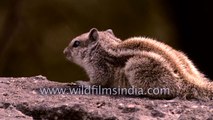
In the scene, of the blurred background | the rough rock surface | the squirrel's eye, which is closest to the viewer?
the rough rock surface

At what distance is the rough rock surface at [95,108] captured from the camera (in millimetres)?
4133

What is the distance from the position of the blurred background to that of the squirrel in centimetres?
396

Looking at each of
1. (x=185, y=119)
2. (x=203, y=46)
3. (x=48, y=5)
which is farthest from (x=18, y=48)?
(x=185, y=119)

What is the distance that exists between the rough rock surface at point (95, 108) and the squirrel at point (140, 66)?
14cm

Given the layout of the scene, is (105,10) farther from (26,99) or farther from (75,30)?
(26,99)

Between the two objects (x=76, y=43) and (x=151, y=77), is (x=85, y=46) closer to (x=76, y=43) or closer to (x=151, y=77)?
(x=76, y=43)

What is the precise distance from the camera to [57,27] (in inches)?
365

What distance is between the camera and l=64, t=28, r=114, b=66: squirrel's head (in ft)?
17.0

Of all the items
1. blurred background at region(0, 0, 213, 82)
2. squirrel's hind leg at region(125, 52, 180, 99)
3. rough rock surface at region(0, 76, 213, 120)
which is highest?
blurred background at region(0, 0, 213, 82)

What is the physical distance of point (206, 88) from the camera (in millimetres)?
4660

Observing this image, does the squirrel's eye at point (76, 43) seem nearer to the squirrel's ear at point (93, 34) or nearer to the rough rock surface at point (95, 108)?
the squirrel's ear at point (93, 34)

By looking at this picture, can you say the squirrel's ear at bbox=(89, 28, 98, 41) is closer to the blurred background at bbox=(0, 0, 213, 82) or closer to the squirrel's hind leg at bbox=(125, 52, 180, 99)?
the squirrel's hind leg at bbox=(125, 52, 180, 99)

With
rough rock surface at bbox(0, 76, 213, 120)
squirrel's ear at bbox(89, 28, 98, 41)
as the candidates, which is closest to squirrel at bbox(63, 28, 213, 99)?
squirrel's ear at bbox(89, 28, 98, 41)

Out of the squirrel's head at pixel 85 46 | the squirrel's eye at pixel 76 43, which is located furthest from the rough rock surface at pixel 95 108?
the squirrel's eye at pixel 76 43
